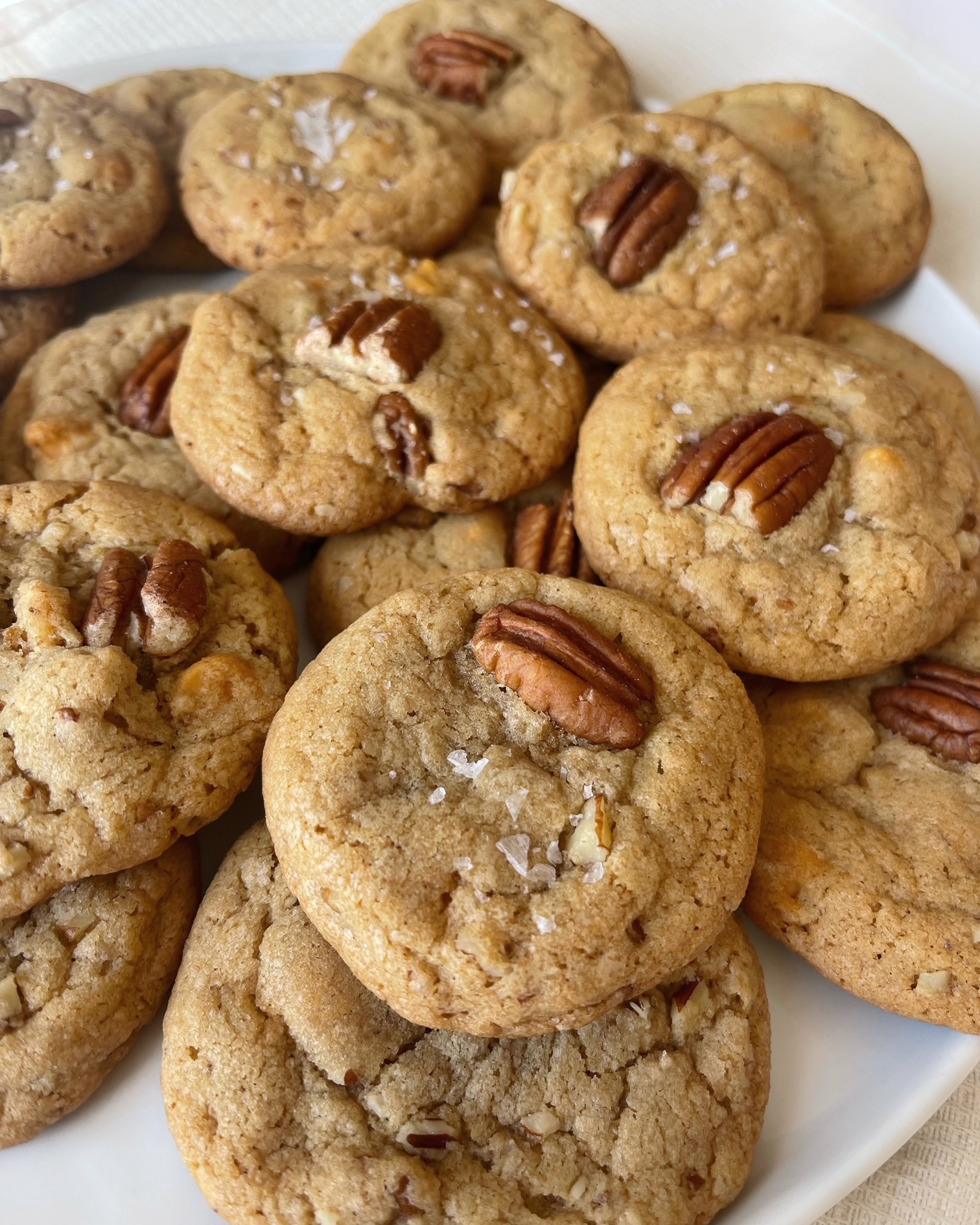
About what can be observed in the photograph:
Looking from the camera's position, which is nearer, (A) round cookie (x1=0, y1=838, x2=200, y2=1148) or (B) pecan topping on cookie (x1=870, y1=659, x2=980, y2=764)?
(A) round cookie (x1=0, y1=838, x2=200, y2=1148)

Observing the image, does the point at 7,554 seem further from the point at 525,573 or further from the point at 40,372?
the point at 525,573

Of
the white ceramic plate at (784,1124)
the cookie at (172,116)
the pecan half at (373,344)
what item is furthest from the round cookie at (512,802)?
the cookie at (172,116)

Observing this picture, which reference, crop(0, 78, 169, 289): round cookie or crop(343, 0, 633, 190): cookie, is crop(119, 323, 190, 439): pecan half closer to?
crop(0, 78, 169, 289): round cookie

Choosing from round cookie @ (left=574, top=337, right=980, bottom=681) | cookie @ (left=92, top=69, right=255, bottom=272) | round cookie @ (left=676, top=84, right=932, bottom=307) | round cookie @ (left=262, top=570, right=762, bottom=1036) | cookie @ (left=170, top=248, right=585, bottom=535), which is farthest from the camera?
cookie @ (left=92, top=69, right=255, bottom=272)

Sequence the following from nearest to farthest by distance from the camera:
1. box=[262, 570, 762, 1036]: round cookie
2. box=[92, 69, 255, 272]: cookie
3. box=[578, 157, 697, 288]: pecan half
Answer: box=[262, 570, 762, 1036]: round cookie → box=[578, 157, 697, 288]: pecan half → box=[92, 69, 255, 272]: cookie

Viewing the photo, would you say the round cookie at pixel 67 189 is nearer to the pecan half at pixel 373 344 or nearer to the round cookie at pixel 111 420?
the round cookie at pixel 111 420

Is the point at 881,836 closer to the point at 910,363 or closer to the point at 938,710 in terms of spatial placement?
the point at 938,710

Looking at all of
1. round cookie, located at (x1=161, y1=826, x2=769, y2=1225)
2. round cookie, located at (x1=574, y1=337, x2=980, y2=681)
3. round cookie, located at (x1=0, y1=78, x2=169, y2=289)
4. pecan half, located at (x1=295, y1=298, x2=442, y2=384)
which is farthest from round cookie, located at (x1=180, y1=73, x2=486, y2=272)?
round cookie, located at (x1=161, y1=826, x2=769, y2=1225)
